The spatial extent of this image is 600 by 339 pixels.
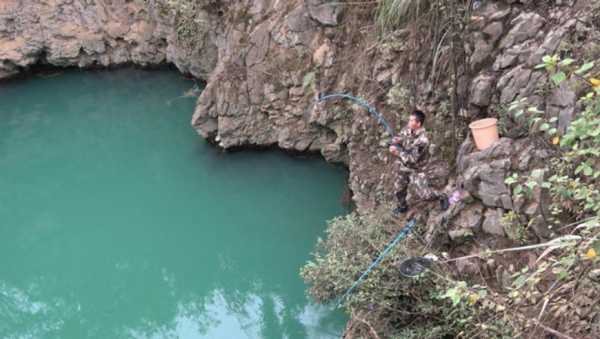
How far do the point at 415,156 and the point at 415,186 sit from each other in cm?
28

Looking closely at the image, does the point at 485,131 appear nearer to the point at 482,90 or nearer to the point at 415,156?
the point at 482,90

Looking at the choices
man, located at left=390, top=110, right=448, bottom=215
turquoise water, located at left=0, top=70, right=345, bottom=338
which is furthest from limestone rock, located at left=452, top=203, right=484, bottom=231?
turquoise water, located at left=0, top=70, right=345, bottom=338

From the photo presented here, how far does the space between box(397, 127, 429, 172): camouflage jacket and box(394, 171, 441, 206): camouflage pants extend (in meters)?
0.08

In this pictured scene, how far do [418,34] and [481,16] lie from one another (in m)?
1.02

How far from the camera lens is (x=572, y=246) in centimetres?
232

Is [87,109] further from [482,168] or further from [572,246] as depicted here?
[572,246]

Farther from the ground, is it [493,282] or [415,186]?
[415,186]

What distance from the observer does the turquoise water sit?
6695mm

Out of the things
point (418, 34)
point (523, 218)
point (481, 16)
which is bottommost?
point (523, 218)

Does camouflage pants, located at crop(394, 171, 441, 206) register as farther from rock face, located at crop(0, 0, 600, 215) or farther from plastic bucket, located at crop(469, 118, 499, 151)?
plastic bucket, located at crop(469, 118, 499, 151)

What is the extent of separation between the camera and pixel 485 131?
4.40 metres

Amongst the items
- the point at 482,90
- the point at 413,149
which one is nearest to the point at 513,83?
the point at 482,90

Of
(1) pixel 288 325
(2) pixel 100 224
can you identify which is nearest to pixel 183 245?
(2) pixel 100 224

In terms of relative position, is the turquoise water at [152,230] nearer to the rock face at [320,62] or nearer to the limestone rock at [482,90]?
the rock face at [320,62]
